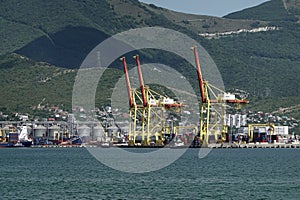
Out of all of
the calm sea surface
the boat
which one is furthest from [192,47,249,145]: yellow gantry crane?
the calm sea surface

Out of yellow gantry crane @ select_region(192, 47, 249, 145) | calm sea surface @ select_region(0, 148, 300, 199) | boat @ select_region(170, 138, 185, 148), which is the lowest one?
→ calm sea surface @ select_region(0, 148, 300, 199)

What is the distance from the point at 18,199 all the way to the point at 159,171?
29142mm

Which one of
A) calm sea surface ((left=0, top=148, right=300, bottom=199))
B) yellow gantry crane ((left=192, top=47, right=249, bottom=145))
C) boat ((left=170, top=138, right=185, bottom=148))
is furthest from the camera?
boat ((left=170, top=138, right=185, bottom=148))

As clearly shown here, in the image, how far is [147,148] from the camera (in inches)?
7121

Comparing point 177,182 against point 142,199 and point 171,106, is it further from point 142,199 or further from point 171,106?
point 171,106

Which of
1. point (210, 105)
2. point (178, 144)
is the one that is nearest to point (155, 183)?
point (210, 105)

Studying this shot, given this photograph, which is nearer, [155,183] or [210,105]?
[155,183]

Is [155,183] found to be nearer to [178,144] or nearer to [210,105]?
[210,105]

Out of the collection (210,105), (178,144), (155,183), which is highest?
(210,105)

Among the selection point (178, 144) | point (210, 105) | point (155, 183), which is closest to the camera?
point (155, 183)

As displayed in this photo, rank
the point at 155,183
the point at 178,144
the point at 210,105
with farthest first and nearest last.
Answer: the point at 178,144, the point at 210,105, the point at 155,183

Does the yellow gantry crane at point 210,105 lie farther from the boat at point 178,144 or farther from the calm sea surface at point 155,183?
the calm sea surface at point 155,183

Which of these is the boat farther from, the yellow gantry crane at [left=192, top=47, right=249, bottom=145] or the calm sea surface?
the calm sea surface

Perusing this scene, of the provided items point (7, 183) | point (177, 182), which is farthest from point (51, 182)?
point (177, 182)
